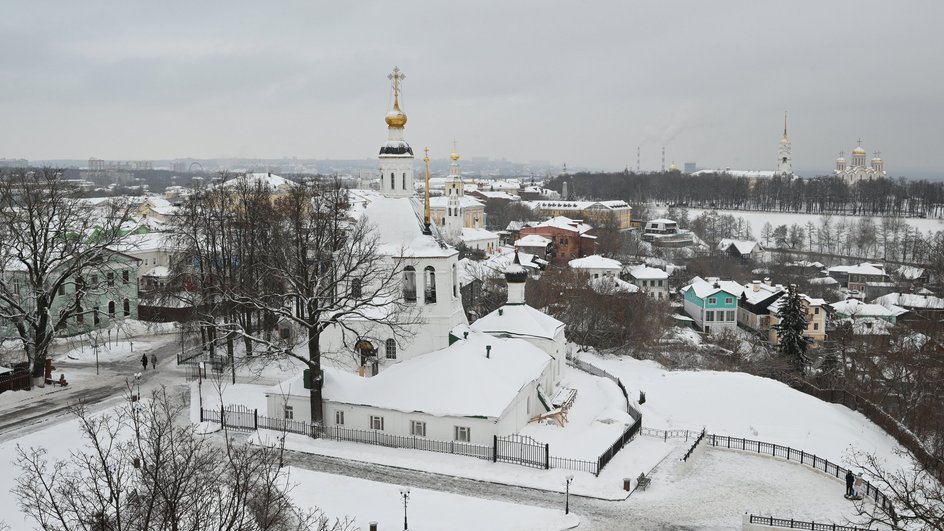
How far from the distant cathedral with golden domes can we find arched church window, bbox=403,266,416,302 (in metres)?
148

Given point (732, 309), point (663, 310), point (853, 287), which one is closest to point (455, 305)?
point (663, 310)

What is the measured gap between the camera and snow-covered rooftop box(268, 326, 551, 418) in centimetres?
2044

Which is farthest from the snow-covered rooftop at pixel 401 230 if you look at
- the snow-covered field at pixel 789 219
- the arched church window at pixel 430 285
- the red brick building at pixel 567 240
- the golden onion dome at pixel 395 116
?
the snow-covered field at pixel 789 219

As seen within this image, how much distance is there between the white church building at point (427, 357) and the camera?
2053 centimetres

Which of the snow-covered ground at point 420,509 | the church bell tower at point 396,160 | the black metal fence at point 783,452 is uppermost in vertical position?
the church bell tower at point 396,160

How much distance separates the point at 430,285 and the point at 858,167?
155 meters

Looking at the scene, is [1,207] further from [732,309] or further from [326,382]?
[732,309]

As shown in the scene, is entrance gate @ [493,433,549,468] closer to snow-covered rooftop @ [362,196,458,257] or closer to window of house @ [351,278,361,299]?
window of house @ [351,278,361,299]

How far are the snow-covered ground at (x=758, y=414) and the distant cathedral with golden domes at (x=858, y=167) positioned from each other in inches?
5495

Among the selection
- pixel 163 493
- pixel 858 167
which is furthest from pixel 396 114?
pixel 858 167

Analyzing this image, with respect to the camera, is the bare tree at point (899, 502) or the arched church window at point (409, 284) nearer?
the bare tree at point (899, 502)

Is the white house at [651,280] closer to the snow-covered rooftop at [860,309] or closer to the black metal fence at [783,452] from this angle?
the snow-covered rooftop at [860,309]

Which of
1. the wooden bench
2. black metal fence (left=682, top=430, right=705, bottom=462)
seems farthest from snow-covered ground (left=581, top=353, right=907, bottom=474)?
the wooden bench

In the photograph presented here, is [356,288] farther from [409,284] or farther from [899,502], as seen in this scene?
[899,502]
